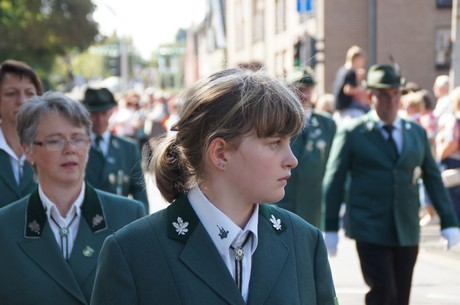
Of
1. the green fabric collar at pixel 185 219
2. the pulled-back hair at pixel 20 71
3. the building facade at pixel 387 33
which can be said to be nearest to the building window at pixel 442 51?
the building facade at pixel 387 33

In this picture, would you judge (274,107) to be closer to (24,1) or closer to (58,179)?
(58,179)

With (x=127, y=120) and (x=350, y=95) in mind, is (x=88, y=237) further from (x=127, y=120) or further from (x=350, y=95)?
(x=127, y=120)

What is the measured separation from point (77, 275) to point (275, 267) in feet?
4.99

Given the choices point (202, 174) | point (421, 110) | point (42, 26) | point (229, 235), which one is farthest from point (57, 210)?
point (42, 26)

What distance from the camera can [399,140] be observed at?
7559 mm

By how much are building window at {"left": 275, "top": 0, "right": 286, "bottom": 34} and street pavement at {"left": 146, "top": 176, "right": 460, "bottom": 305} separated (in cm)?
2601

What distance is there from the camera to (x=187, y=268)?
3.04 metres

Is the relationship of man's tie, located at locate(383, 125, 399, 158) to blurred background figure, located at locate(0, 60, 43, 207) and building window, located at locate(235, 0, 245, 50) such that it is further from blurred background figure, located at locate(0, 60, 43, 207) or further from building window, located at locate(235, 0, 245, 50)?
building window, located at locate(235, 0, 245, 50)

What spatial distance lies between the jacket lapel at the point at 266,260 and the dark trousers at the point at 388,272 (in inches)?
168

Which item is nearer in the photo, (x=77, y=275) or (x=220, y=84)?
(x=220, y=84)

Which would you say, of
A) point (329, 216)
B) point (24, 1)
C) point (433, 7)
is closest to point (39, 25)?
point (24, 1)

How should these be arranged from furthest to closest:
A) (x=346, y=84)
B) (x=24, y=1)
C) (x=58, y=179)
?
(x=24, y=1)
(x=346, y=84)
(x=58, y=179)

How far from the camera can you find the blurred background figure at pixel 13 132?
5.72 metres

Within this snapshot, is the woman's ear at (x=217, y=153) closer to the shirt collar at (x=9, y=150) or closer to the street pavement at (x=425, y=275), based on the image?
the shirt collar at (x=9, y=150)
